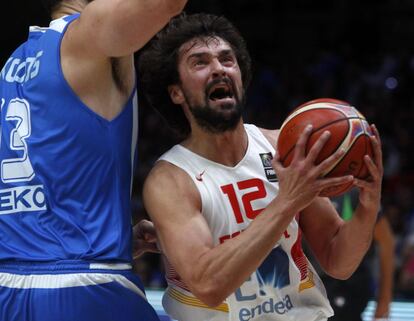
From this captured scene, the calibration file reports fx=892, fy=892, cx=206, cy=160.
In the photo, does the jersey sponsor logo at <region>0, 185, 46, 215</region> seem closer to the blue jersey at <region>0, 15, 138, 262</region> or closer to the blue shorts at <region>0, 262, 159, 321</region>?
the blue jersey at <region>0, 15, 138, 262</region>

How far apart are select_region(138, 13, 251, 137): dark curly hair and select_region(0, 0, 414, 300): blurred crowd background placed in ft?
18.0

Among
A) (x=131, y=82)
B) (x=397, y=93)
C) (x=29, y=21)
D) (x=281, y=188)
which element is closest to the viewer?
(x=281, y=188)

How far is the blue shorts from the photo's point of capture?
10.4 feet

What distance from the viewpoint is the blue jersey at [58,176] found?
3.23 meters

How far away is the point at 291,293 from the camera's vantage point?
3570 mm

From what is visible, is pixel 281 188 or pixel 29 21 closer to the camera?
pixel 281 188

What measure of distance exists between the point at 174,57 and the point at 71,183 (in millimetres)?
787

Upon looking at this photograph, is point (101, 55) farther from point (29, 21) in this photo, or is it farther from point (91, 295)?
point (29, 21)

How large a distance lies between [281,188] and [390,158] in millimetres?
8403

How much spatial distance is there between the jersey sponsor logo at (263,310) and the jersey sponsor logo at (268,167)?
0.49 metres

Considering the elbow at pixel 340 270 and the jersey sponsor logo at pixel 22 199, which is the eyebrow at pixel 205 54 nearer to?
the jersey sponsor logo at pixel 22 199

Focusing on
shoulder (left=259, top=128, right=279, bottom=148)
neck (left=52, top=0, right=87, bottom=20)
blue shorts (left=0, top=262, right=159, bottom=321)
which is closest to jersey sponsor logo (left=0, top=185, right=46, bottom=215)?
blue shorts (left=0, top=262, right=159, bottom=321)

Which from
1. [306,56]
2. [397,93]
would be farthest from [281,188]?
[306,56]

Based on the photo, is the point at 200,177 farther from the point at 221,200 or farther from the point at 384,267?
the point at 384,267
